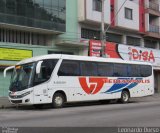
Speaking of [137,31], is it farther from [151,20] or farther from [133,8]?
[151,20]

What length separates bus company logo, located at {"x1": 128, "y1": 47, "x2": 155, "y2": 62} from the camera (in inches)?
1634

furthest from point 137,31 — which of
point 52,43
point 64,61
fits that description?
point 64,61

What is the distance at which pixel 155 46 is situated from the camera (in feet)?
161

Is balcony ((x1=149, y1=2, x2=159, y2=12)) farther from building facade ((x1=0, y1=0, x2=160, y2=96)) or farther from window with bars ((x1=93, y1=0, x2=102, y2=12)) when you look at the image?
window with bars ((x1=93, y1=0, x2=102, y2=12))

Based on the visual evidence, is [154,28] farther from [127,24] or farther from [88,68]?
[88,68]

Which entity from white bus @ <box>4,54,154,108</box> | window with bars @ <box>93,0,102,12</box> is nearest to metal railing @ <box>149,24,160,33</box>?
window with bars @ <box>93,0,102,12</box>

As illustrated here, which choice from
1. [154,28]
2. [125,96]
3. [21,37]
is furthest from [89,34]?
[154,28]

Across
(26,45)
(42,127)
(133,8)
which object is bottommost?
(42,127)

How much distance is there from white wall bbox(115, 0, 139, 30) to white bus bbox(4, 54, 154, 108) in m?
11.9

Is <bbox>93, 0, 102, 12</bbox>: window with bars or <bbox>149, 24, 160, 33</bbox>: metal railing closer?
<bbox>93, 0, 102, 12</bbox>: window with bars

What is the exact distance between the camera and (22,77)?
71.7ft

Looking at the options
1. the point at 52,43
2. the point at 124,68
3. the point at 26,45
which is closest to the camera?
the point at 124,68

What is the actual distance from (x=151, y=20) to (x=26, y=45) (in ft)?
72.5

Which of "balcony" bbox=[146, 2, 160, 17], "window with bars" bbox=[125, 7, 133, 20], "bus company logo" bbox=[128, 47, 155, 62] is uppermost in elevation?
"balcony" bbox=[146, 2, 160, 17]
